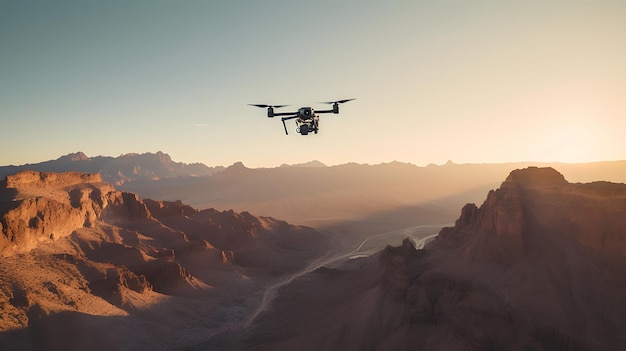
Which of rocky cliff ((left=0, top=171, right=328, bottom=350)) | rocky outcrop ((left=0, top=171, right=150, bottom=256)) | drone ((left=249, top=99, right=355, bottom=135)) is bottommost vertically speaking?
rocky cliff ((left=0, top=171, right=328, bottom=350))

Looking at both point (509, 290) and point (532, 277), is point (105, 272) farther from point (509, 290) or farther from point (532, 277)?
point (532, 277)

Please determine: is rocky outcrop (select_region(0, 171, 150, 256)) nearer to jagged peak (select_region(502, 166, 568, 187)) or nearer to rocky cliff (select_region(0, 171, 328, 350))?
rocky cliff (select_region(0, 171, 328, 350))

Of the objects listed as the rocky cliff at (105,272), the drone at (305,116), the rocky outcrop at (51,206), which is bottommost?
the rocky cliff at (105,272)

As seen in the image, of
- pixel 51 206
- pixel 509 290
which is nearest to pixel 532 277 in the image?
pixel 509 290

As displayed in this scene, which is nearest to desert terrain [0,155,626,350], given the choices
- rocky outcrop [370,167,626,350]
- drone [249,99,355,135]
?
rocky outcrop [370,167,626,350]

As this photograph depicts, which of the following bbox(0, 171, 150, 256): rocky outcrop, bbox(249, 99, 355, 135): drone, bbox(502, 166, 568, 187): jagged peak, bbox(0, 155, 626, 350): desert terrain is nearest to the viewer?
bbox(249, 99, 355, 135): drone

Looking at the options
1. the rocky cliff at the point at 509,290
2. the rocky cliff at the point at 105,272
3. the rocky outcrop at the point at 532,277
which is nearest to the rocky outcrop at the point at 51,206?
the rocky cliff at the point at 105,272

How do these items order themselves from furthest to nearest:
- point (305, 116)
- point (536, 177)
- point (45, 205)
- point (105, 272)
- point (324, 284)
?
point (324, 284) → point (45, 205) → point (105, 272) → point (536, 177) → point (305, 116)

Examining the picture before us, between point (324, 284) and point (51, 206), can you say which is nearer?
point (51, 206)

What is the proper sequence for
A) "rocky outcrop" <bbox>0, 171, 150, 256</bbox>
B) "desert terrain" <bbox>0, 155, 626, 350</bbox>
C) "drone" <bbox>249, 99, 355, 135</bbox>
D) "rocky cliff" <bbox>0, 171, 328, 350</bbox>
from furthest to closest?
1. "rocky outcrop" <bbox>0, 171, 150, 256</bbox>
2. "rocky cliff" <bbox>0, 171, 328, 350</bbox>
3. "desert terrain" <bbox>0, 155, 626, 350</bbox>
4. "drone" <bbox>249, 99, 355, 135</bbox>

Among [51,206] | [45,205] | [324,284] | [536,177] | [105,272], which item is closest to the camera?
[536,177]

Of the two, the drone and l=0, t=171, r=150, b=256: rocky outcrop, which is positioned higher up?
the drone

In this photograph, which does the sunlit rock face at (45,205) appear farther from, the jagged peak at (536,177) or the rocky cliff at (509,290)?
A: the jagged peak at (536,177)
